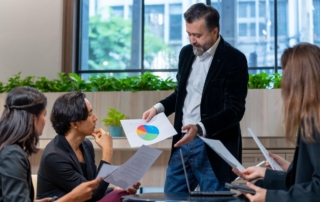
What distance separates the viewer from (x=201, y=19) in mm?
3045

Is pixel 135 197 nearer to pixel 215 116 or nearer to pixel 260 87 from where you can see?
pixel 215 116

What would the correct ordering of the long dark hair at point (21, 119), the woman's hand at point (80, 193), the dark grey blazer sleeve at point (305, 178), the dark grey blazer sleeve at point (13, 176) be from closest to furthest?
the dark grey blazer sleeve at point (305, 178), the dark grey blazer sleeve at point (13, 176), the long dark hair at point (21, 119), the woman's hand at point (80, 193)

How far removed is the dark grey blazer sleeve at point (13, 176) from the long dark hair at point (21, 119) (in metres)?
0.07

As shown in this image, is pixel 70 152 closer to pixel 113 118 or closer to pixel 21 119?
pixel 21 119

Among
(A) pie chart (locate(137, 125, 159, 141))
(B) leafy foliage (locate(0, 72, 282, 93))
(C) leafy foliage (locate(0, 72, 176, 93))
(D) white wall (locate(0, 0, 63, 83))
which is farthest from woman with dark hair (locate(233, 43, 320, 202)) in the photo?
(D) white wall (locate(0, 0, 63, 83))

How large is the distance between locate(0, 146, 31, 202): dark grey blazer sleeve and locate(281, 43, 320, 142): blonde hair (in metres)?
1.06

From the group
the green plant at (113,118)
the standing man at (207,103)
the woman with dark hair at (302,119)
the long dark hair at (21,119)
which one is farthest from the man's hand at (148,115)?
the green plant at (113,118)

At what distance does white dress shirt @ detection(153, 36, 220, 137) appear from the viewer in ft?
10.0

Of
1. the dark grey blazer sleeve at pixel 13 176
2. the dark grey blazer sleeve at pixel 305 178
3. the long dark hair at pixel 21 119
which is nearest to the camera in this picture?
the dark grey blazer sleeve at pixel 305 178

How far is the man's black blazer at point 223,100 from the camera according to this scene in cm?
292

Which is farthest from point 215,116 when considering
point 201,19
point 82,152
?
point 82,152

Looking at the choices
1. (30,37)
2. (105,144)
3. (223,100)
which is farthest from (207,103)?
(30,37)

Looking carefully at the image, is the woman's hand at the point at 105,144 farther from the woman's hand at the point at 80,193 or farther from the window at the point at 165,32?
the window at the point at 165,32

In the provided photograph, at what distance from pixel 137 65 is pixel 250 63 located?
1356mm
